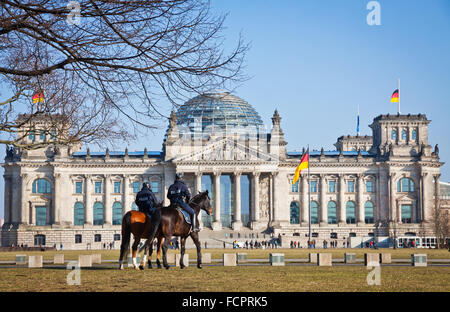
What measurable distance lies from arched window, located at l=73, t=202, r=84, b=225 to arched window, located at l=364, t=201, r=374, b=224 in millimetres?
52354

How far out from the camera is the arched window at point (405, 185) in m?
138

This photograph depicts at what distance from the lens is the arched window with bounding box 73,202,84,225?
135m

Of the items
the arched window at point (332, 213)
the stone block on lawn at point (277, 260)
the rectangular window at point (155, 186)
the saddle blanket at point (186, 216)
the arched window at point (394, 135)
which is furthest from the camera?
the arched window at point (394, 135)

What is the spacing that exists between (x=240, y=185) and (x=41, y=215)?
37327 millimetres

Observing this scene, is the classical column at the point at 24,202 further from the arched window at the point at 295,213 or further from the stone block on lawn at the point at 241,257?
the stone block on lawn at the point at 241,257

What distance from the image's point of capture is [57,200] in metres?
132

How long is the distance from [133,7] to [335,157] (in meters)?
124

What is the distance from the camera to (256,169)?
132500mm

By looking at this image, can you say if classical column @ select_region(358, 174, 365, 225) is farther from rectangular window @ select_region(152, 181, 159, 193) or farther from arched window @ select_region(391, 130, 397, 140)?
rectangular window @ select_region(152, 181, 159, 193)

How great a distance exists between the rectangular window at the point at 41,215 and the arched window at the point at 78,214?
5.36 metres

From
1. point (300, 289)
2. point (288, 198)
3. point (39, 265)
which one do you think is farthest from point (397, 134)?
point (300, 289)

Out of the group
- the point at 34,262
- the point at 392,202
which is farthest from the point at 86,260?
the point at 392,202

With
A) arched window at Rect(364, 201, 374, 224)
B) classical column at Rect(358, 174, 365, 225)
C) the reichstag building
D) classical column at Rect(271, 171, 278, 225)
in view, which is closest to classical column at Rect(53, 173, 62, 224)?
the reichstag building

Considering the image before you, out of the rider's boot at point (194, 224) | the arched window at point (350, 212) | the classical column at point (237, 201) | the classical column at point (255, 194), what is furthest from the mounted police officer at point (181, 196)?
the arched window at point (350, 212)
